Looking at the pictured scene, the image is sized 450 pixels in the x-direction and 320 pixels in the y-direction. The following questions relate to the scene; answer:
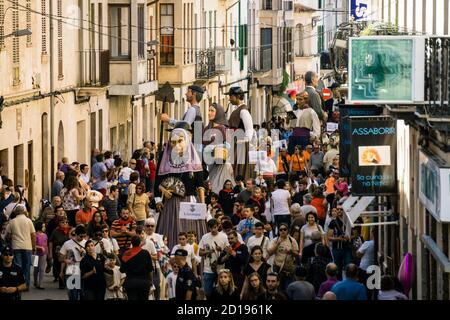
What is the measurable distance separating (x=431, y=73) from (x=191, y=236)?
5.82 m

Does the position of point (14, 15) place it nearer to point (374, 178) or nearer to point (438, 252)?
point (374, 178)

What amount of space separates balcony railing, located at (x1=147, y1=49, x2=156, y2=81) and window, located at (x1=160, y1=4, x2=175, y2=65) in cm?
302

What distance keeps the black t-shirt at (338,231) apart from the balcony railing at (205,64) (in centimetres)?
3878

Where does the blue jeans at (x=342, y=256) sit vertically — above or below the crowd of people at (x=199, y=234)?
below

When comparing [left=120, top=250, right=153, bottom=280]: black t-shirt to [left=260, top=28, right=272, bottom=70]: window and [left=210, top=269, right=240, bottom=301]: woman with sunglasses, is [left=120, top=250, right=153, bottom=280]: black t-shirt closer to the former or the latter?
[left=210, top=269, right=240, bottom=301]: woman with sunglasses

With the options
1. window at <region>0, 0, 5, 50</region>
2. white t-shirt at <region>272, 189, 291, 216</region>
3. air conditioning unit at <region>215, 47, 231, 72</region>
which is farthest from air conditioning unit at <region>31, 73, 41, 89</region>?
air conditioning unit at <region>215, 47, 231, 72</region>

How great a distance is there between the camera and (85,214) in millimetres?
33656

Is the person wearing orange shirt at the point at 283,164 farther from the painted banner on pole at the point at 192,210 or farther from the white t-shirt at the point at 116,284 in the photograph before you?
the white t-shirt at the point at 116,284

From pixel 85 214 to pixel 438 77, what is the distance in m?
10.4

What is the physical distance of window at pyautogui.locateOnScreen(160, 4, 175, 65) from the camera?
6812 cm

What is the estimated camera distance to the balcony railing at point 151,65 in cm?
6280

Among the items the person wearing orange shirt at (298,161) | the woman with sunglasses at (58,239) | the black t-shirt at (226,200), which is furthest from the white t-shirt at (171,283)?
the person wearing orange shirt at (298,161)
